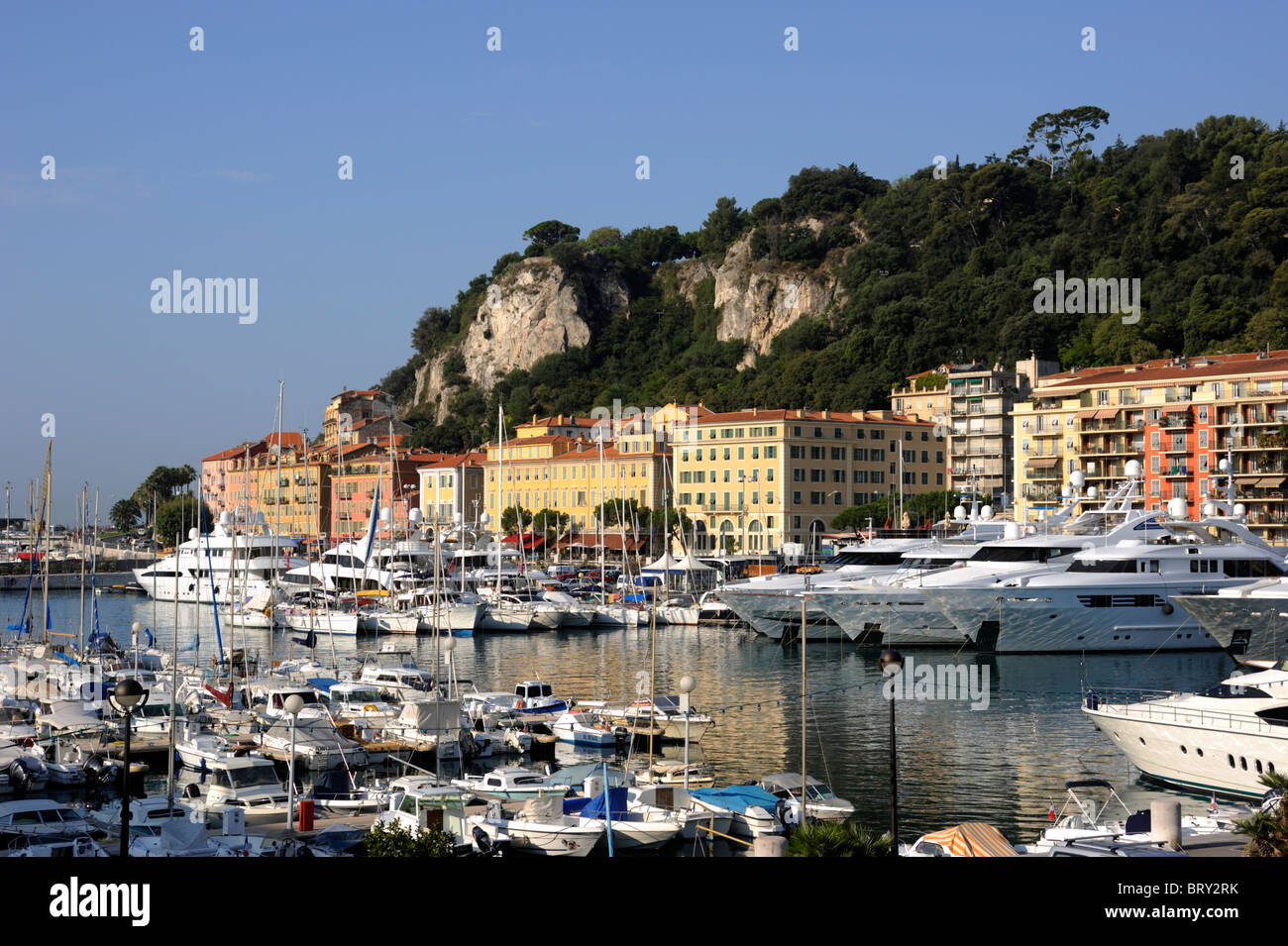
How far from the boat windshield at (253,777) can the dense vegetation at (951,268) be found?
82521 millimetres

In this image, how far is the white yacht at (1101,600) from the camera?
166 feet

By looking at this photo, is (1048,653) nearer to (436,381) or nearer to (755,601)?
(755,601)

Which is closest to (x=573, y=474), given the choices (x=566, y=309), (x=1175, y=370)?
(x=1175, y=370)

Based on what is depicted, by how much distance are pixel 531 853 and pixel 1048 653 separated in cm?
3532

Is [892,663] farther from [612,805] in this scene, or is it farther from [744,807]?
[744,807]

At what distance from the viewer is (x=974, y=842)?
1748 cm

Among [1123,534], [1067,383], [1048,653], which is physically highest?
[1067,383]

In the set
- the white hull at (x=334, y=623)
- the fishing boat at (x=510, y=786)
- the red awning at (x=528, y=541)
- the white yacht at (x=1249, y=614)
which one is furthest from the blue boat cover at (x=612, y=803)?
the red awning at (x=528, y=541)

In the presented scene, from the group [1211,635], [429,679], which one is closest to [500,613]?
[429,679]

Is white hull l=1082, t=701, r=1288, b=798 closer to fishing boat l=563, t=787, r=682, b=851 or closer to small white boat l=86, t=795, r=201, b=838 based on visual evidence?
fishing boat l=563, t=787, r=682, b=851

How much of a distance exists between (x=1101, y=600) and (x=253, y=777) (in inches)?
1376

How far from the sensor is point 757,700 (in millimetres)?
41000
